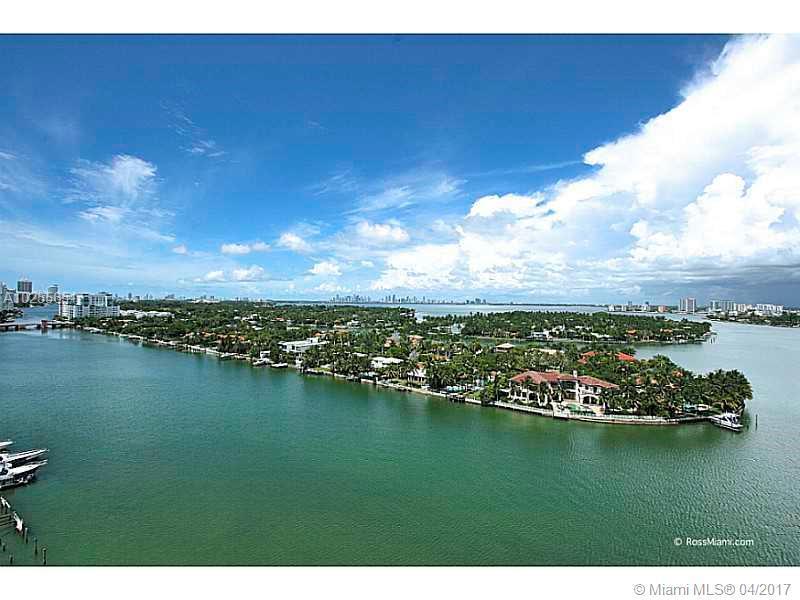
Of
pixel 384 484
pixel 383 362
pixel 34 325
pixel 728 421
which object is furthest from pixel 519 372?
pixel 34 325

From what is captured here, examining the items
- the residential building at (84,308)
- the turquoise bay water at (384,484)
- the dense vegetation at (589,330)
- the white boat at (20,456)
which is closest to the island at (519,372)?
the dense vegetation at (589,330)

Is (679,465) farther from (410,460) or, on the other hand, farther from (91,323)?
(91,323)

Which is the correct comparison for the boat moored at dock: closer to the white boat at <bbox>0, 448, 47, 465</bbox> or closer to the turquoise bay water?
the turquoise bay water

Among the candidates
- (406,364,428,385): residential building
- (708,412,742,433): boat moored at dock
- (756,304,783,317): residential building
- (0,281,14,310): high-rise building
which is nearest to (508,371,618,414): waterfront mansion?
(708,412,742,433): boat moored at dock

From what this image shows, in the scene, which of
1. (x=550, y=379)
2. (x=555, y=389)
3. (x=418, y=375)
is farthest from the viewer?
(x=418, y=375)

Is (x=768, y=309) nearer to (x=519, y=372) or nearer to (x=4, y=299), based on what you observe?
(x=519, y=372)

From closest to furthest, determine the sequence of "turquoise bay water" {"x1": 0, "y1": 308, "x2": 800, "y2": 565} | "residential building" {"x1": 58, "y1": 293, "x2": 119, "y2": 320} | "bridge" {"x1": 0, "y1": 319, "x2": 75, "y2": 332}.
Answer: "turquoise bay water" {"x1": 0, "y1": 308, "x2": 800, "y2": 565}, "bridge" {"x1": 0, "y1": 319, "x2": 75, "y2": 332}, "residential building" {"x1": 58, "y1": 293, "x2": 119, "y2": 320}

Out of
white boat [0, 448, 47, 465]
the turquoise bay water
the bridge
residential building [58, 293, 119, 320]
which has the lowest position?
the turquoise bay water
